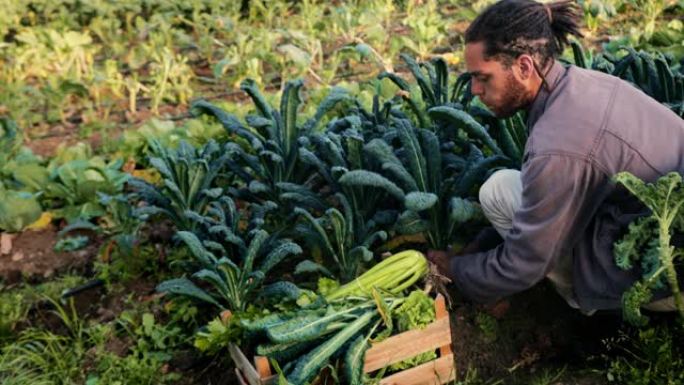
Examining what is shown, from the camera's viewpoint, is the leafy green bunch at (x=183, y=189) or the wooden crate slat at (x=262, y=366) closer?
the wooden crate slat at (x=262, y=366)

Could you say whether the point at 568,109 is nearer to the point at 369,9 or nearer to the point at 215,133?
the point at 215,133

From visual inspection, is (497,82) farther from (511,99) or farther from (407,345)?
(407,345)

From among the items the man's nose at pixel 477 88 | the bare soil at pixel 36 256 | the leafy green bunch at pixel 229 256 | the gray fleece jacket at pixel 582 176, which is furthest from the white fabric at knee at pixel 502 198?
the bare soil at pixel 36 256

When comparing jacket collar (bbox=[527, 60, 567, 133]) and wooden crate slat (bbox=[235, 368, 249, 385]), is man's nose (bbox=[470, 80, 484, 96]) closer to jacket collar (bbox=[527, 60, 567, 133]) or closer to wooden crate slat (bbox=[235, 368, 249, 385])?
jacket collar (bbox=[527, 60, 567, 133])

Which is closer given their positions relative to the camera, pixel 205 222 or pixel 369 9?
pixel 205 222

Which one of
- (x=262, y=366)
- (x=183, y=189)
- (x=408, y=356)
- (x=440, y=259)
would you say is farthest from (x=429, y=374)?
(x=183, y=189)

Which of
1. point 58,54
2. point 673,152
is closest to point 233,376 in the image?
point 673,152

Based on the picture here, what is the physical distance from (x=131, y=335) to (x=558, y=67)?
2357 millimetres

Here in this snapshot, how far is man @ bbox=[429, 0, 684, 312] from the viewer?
2887mm

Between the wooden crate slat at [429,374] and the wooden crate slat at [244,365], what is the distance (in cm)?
51

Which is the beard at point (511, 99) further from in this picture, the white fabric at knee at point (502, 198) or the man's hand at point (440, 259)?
the man's hand at point (440, 259)

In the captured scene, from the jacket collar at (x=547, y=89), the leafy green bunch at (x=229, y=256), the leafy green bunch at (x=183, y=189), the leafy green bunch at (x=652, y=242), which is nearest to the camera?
the leafy green bunch at (x=652, y=242)

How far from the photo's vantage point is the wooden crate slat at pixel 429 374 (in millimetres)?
3172

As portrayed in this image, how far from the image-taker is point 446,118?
364 cm
